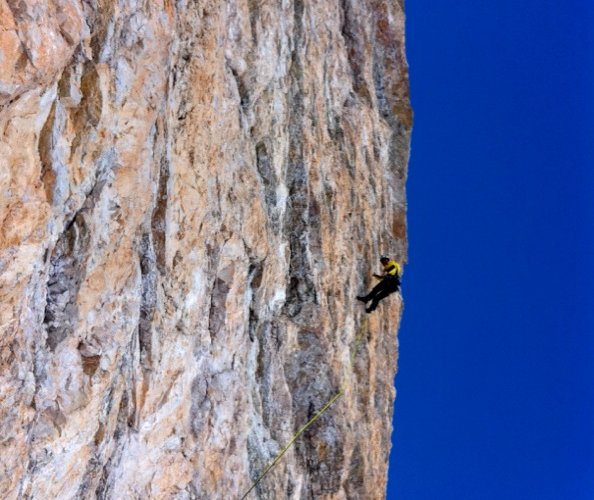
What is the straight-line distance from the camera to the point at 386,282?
1739 cm

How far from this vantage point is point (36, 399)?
25.3 feet

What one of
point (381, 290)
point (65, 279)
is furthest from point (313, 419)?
point (65, 279)

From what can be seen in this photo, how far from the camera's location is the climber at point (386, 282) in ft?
56.3

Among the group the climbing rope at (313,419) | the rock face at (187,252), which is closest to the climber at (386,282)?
the rock face at (187,252)

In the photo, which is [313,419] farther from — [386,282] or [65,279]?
[65,279]

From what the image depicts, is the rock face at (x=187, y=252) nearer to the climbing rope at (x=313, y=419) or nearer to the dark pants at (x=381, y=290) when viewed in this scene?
the climbing rope at (x=313, y=419)

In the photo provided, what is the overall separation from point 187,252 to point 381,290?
8.38 m

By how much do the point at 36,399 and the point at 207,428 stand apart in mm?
4912

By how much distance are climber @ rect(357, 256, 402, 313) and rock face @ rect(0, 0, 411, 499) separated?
0.55 meters

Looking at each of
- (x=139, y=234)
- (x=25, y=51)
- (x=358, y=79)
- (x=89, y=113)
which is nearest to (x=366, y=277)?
(x=358, y=79)

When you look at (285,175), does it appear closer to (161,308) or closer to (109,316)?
(161,308)

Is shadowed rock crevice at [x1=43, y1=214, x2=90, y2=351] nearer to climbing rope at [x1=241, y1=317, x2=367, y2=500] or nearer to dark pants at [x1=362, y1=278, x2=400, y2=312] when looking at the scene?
climbing rope at [x1=241, y1=317, x2=367, y2=500]

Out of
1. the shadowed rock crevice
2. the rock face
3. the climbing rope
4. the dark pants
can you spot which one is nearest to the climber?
the dark pants

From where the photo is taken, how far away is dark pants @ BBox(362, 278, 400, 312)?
1734cm
